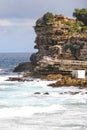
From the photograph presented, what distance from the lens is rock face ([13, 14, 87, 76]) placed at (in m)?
71.0

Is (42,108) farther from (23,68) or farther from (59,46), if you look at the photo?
(23,68)

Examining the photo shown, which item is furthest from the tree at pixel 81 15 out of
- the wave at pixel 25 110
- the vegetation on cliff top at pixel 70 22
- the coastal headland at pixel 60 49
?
the wave at pixel 25 110

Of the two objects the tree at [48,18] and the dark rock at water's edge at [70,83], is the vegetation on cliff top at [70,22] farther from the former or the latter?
the dark rock at water's edge at [70,83]

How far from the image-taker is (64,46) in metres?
80.5

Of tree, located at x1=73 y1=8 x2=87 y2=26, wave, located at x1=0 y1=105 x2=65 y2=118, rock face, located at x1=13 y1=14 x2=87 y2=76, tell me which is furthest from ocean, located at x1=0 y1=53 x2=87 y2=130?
tree, located at x1=73 y1=8 x2=87 y2=26

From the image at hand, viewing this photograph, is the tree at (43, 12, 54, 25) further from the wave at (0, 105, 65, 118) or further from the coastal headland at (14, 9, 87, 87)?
the wave at (0, 105, 65, 118)

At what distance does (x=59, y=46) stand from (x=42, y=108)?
122 feet

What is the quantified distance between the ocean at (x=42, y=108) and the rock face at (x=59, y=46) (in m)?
7.92

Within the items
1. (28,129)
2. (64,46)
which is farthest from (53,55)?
(28,129)

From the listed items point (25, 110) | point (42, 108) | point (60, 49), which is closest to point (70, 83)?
point (60, 49)

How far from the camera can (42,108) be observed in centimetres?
4444

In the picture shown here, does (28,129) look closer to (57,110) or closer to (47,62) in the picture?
(57,110)

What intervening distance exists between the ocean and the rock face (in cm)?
792

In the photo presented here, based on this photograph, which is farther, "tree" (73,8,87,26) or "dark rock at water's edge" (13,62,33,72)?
"dark rock at water's edge" (13,62,33,72)
